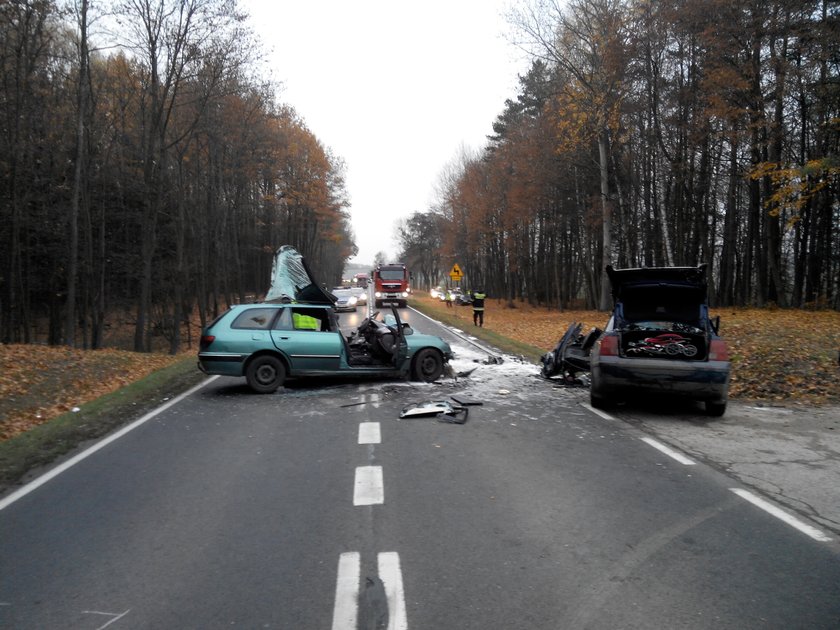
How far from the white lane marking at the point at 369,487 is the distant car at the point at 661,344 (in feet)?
14.3

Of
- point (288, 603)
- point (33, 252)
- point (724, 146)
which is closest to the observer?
point (288, 603)

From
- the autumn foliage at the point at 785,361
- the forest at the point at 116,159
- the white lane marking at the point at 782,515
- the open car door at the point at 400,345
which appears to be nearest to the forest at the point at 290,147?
the forest at the point at 116,159

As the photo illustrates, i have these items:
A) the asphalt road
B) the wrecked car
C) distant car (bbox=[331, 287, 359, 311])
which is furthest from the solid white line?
distant car (bbox=[331, 287, 359, 311])

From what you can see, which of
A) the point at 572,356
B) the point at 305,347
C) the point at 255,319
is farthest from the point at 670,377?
the point at 255,319

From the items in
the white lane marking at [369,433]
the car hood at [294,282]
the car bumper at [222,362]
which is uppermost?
the car hood at [294,282]

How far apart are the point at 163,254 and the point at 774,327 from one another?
2684 cm

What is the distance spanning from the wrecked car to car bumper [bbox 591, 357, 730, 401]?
3931mm

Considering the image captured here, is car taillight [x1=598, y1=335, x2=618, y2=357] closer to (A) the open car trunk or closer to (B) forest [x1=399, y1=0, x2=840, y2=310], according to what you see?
(A) the open car trunk

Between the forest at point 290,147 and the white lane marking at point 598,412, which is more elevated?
the forest at point 290,147

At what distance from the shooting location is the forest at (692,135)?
72.5 feet

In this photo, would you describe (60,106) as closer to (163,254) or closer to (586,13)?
(163,254)

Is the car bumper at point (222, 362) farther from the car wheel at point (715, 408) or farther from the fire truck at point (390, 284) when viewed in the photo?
the fire truck at point (390, 284)

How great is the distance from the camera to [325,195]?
47.1 metres

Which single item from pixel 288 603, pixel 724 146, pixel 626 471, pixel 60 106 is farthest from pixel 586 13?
pixel 288 603
